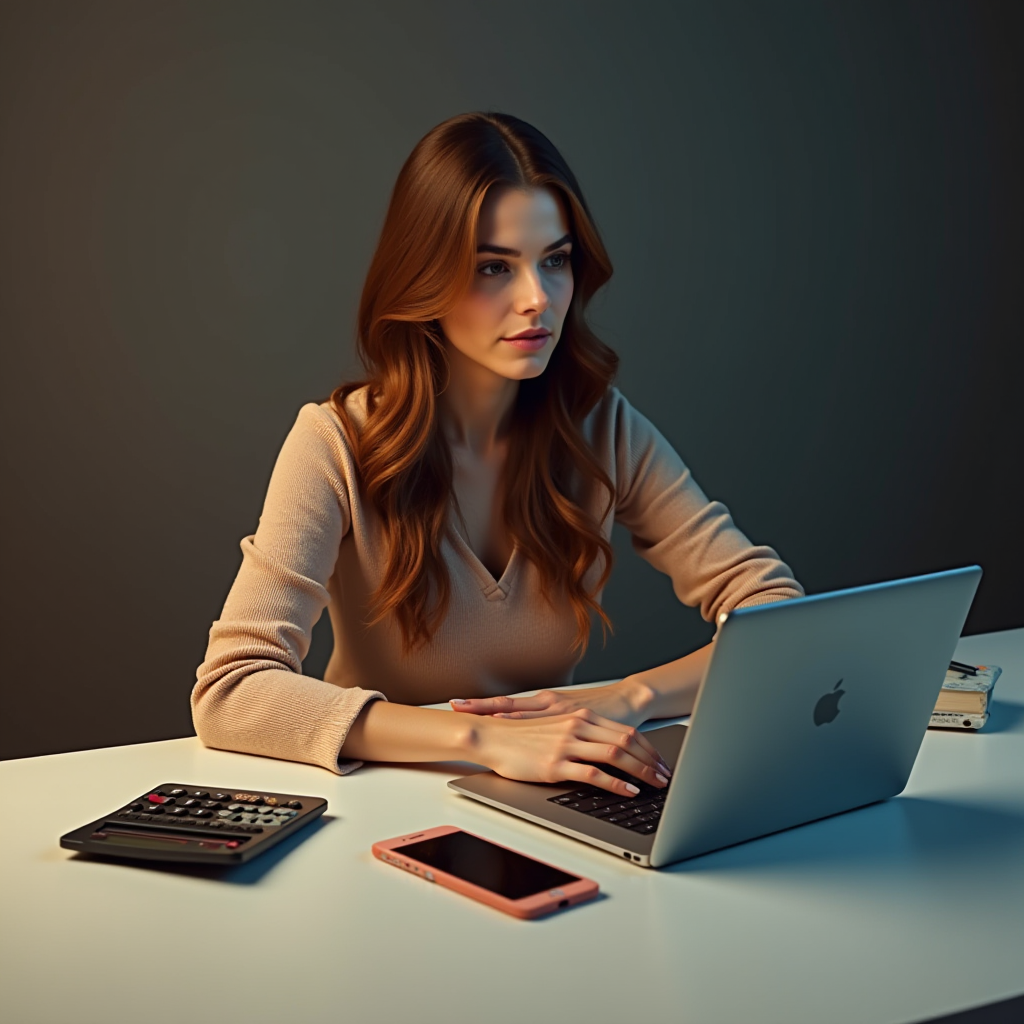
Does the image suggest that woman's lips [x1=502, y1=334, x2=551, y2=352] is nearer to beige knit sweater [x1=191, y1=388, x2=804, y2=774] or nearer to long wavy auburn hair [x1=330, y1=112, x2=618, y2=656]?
long wavy auburn hair [x1=330, y1=112, x2=618, y2=656]

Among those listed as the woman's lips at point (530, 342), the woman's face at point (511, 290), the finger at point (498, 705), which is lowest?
the finger at point (498, 705)

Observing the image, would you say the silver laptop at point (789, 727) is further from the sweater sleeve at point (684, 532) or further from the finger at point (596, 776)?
the sweater sleeve at point (684, 532)

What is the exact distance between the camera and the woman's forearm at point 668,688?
145 centimetres

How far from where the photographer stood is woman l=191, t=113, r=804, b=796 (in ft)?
5.13

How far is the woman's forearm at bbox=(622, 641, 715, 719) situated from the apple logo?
42 cm

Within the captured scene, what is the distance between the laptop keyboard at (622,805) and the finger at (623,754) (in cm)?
1

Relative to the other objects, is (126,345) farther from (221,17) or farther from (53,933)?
(53,933)

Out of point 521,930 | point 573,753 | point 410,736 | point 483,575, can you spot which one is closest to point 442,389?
point 483,575

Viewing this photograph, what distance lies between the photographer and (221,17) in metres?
2.83

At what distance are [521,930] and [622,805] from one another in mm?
250

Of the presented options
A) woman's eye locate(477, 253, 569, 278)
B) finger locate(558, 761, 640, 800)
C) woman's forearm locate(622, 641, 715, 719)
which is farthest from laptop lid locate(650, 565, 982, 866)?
woman's eye locate(477, 253, 569, 278)

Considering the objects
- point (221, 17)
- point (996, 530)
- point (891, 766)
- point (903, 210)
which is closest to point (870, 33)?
point (903, 210)

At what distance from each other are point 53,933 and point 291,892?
170mm

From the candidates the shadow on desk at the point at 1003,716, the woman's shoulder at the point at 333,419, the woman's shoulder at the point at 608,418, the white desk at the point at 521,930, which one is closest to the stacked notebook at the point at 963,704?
the shadow on desk at the point at 1003,716
